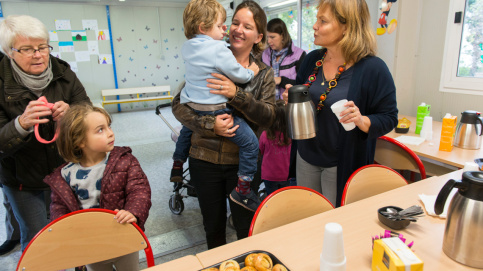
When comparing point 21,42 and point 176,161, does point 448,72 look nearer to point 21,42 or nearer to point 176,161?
point 176,161

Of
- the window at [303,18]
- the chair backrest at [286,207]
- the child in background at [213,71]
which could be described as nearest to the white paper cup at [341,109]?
the chair backrest at [286,207]

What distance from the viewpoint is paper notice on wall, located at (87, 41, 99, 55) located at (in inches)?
285

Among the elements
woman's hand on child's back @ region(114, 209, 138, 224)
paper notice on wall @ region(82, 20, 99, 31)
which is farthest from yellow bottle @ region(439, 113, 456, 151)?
paper notice on wall @ region(82, 20, 99, 31)

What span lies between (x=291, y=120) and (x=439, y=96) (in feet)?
8.22

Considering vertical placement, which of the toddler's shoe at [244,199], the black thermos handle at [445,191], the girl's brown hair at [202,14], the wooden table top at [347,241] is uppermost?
the girl's brown hair at [202,14]

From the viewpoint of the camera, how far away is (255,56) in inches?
68.2

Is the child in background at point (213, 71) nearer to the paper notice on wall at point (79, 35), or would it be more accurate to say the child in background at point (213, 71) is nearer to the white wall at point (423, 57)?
the white wall at point (423, 57)

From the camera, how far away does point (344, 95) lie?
1.51 m

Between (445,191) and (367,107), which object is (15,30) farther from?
(445,191)

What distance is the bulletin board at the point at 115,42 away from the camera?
6926mm

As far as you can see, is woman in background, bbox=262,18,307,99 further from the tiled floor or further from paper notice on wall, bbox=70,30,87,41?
paper notice on wall, bbox=70,30,87,41

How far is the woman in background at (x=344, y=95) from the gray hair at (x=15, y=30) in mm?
1342

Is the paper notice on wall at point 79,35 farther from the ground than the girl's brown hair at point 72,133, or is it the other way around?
the paper notice on wall at point 79,35

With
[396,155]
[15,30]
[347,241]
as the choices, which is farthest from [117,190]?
[396,155]
